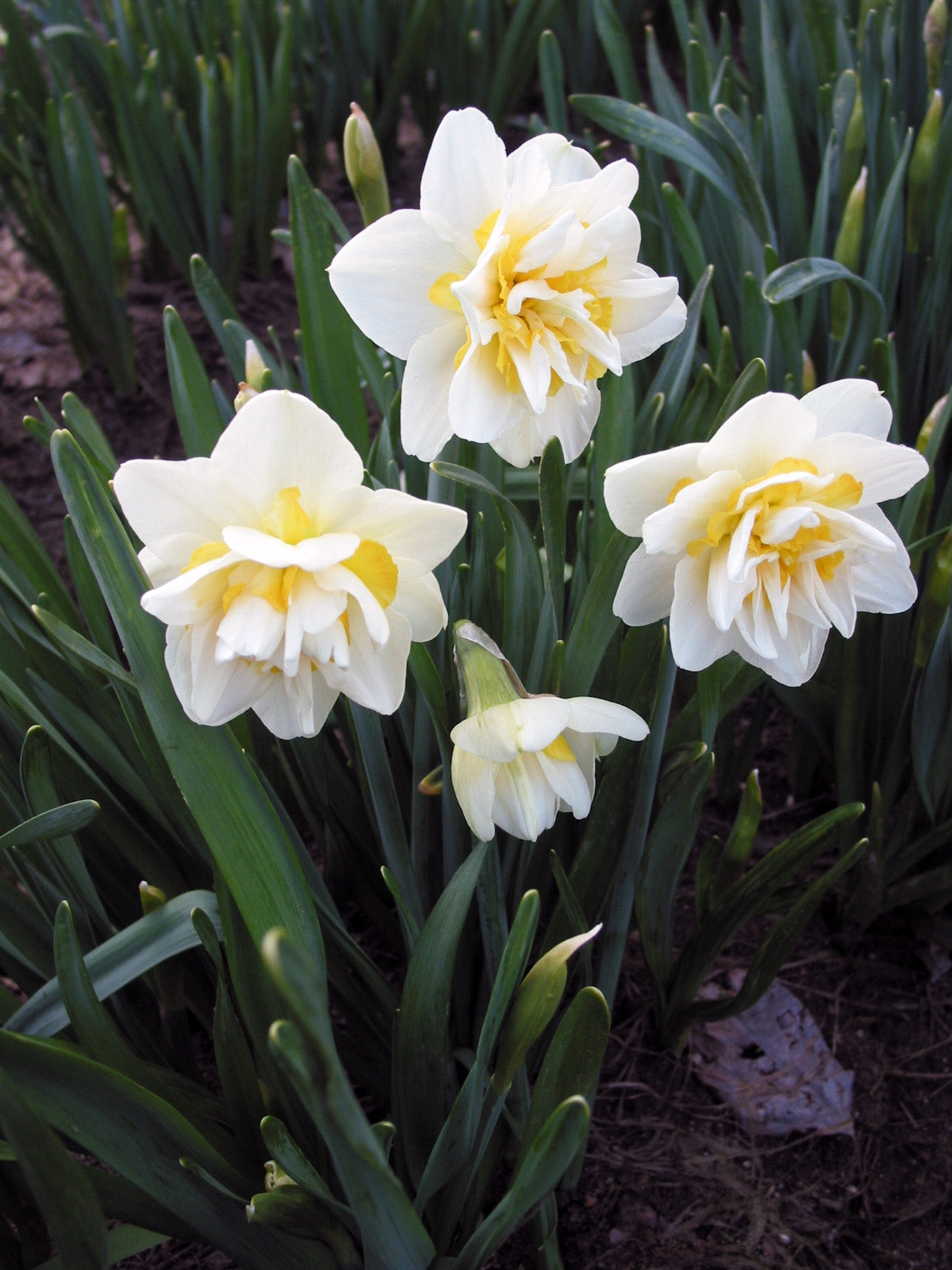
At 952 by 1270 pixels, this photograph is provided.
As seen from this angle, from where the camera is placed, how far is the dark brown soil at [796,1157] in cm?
113

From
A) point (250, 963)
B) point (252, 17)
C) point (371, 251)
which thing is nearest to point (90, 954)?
point (250, 963)

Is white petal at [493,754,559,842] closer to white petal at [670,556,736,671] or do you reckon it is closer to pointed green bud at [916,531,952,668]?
white petal at [670,556,736,671]

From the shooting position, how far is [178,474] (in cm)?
66

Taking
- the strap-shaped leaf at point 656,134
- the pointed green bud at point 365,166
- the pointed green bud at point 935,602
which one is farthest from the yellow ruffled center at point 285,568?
the strap-shaped leaf at point 656,134

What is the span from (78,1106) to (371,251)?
67 cm

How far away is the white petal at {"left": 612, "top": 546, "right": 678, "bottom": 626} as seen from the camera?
77 centimetres

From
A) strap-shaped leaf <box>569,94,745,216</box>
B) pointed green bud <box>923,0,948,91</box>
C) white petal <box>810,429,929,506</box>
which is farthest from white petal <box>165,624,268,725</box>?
pointed green bud <box>923,0,948,91</box>

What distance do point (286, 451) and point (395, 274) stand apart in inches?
7.0

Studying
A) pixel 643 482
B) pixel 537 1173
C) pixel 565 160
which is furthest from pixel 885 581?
pixel 537 1173

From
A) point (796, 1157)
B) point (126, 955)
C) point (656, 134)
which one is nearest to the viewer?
point (126, 955)

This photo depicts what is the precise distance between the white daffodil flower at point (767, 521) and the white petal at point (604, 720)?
67 mm

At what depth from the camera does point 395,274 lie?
2.46ft

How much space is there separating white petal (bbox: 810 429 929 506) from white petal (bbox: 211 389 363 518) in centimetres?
34

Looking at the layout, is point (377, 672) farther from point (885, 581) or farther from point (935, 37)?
point (935, 37)
